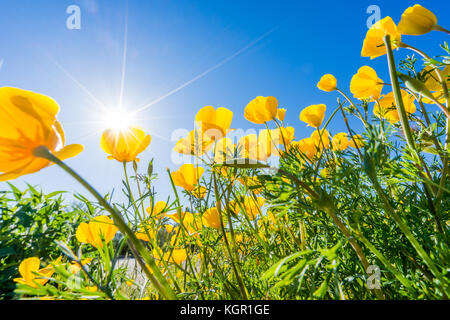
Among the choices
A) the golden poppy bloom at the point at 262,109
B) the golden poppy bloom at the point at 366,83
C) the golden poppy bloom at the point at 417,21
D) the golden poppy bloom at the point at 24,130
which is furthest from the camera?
the golden poppy bloom at the point at 262,109

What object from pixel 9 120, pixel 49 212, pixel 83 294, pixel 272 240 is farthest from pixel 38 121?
pixel 49 212

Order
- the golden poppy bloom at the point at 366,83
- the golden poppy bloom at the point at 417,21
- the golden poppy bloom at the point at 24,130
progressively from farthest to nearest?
the golden poppy bloom at the point at 366,83 → the golden poppy bloom at the point at 417,21 → the golden poppy bloom at the point at 24,130

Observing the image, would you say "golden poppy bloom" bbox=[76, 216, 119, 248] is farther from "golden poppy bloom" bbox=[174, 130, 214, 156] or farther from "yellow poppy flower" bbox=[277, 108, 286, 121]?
"yellow poppy flower" bbox=[277, 108, 286, 121]

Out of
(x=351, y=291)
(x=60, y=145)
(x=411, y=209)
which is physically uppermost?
(x=60, y=145)

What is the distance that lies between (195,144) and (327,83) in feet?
2.02

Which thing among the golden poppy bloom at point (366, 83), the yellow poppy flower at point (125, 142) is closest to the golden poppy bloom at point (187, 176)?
the yellow poppy flower at point (125, 142)

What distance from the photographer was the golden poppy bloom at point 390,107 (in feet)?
2.40

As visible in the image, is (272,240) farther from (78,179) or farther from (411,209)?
(78,179)

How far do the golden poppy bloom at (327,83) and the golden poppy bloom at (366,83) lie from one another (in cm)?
21

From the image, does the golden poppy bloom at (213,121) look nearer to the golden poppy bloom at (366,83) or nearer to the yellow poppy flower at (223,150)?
the yellow poppy flower at (223,150)

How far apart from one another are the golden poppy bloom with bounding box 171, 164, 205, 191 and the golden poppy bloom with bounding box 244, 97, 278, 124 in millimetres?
316

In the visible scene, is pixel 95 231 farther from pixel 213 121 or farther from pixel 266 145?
pixel 266 145
